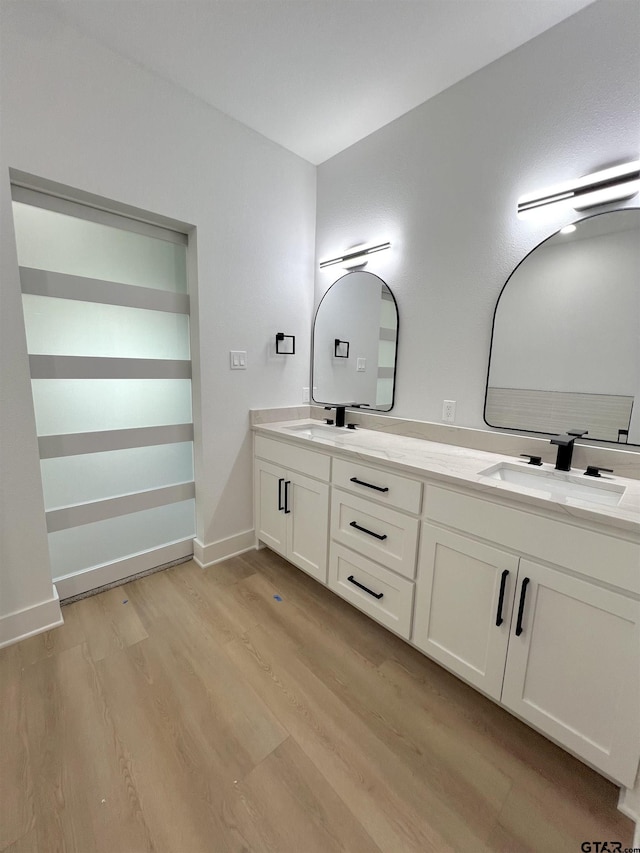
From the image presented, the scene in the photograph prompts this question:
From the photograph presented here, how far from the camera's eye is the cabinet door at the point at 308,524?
1834 millimetres

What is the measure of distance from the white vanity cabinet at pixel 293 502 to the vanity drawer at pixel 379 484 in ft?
0.36

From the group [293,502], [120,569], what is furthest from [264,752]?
[120,569]

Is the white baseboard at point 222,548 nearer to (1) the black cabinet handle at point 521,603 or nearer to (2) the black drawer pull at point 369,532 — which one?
(2) the black drawer pull at point 369,532

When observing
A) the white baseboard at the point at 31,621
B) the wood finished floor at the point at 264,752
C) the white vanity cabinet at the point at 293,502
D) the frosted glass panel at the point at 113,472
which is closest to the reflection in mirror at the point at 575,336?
the white vanity cabinet at the point at 293,502

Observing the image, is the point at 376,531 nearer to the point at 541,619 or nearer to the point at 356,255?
the point at 541,619

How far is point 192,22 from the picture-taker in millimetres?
1425

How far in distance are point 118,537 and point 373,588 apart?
1468 mm

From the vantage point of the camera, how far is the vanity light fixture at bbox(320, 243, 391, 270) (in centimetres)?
211

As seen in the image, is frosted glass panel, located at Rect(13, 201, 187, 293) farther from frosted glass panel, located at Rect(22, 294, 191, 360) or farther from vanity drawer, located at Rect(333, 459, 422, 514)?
vanity drawer, located at Rect(333, 459, 422, 514)

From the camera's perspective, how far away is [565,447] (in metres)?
1.38

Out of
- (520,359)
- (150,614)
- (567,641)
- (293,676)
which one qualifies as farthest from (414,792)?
(520,359)

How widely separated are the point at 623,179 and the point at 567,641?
1635 millimetres

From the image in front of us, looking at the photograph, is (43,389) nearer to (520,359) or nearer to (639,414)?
(520,359)

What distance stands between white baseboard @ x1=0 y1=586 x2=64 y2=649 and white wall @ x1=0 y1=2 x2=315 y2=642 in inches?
1.9
